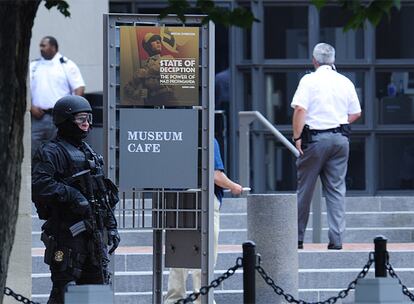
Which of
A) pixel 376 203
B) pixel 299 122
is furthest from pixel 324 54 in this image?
pixel 376 203

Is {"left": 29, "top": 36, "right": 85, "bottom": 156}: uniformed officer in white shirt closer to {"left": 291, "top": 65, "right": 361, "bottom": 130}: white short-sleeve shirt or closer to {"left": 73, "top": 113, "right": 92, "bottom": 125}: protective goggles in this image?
{"left": 291, "top": 65, "right": 361, "bottom": 130}: white short-sleeve shirt

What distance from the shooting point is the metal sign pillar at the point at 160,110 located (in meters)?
10.9

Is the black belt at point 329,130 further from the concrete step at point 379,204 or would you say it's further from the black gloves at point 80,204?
the black gloves at point 80,204

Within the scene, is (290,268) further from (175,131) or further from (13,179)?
(13,179)

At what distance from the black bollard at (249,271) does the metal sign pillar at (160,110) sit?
1871 mm

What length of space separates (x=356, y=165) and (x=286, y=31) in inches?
72.9

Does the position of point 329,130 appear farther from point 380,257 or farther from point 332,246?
point 380,257

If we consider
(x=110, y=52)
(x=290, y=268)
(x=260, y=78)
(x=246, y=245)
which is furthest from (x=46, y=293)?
(x=260, y=78)

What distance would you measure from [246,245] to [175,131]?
1998mm

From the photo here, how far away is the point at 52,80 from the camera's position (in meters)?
16.9

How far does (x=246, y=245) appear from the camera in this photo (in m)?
9.18

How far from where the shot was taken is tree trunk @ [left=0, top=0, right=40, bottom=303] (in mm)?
7223

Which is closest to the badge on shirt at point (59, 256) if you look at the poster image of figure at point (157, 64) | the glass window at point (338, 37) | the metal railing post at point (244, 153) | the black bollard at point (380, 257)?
the poster image of figure at point (157, 64)

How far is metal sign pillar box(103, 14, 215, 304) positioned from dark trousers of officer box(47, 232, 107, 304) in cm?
89
